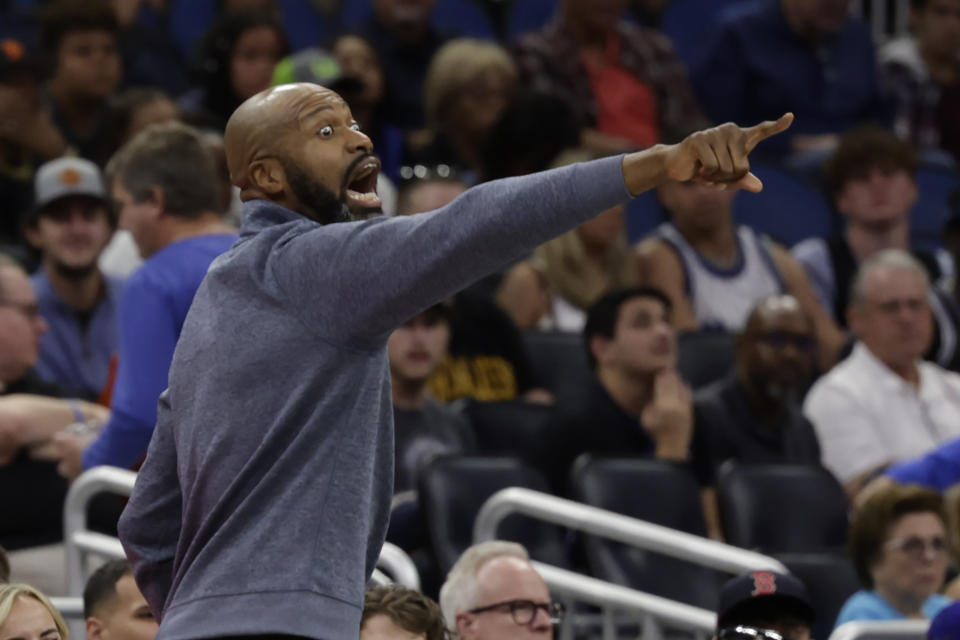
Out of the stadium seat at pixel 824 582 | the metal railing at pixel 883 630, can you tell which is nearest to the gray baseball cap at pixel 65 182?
the stadium seat at pixel 824 582

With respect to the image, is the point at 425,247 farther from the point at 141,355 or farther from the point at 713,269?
the point at 713,269

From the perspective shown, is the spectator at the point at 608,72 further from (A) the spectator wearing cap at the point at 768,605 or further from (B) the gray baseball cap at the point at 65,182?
(A) the spectator wearing cap at the point at 768,605

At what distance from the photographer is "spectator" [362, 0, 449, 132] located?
8289 mm

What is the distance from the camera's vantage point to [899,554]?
4.86m

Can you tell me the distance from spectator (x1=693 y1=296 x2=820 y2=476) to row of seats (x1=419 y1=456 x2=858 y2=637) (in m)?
0.38

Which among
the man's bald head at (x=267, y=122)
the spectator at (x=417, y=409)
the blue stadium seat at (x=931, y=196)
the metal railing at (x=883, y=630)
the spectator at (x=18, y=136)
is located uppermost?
the blue stadium seat at (x=931, y=196)

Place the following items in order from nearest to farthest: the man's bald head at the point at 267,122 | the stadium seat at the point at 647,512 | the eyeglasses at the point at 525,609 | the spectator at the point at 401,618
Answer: the man's bald head at the point at 267,122 < the spectator at the point at 401,618 < the eyeglasses at the point at 525,609 < the stadium seat at the point at 647,512

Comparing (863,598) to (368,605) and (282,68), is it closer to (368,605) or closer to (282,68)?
(368,605)

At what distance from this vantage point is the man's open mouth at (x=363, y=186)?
8.05ft

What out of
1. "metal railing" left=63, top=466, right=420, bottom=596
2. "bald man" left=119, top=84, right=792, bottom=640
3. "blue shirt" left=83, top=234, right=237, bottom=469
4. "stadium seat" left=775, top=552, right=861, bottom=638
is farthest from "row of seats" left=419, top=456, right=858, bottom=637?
"bald man" left=119, top=84, right=792, bottom=640

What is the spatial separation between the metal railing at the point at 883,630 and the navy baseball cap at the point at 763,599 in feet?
0.96

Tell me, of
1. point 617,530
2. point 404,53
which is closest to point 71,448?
point 617,530

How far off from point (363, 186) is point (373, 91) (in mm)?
5378

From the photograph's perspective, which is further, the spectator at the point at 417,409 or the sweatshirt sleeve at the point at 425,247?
the spectator at the point at 417,409
